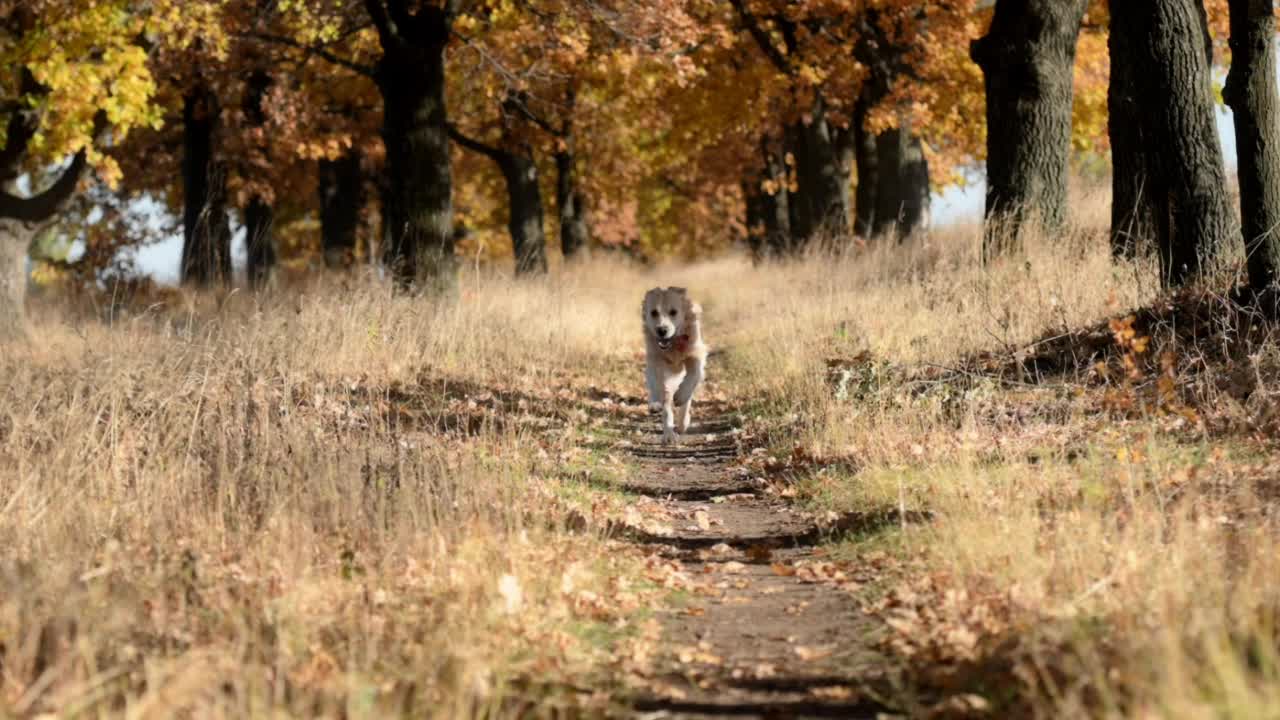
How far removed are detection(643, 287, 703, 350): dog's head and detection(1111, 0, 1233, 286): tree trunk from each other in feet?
12.5

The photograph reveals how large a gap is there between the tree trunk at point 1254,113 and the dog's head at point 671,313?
421 cm

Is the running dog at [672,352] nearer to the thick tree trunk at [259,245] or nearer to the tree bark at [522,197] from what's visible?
the thick tree trunk at [259,245]

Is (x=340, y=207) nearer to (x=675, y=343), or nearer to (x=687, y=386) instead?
(x=687, y=386)

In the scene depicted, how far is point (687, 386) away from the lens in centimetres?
1120

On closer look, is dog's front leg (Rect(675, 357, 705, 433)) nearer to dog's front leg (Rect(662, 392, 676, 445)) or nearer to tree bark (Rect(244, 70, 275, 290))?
dog's front leg (Rect(662, 392, 676, 445))

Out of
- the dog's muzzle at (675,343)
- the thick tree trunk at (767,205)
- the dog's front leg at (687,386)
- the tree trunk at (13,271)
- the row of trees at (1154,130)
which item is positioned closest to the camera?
the row of trees at (1154,130)

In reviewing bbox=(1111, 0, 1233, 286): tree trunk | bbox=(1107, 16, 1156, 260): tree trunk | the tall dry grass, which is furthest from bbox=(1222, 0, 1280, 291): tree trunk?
bbox=(1107, 16, 1156, 260): tree trunk

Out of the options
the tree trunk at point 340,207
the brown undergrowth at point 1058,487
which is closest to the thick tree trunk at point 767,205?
the tree trunk at point 340,207

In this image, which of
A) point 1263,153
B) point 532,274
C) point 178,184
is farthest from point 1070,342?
point 178,184

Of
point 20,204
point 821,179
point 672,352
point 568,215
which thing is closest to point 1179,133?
point 672,352

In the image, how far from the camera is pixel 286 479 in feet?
21.0

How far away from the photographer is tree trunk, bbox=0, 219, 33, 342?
17.9m

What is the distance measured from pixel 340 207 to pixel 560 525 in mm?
24321

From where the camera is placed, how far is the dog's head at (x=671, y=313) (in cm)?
1080
